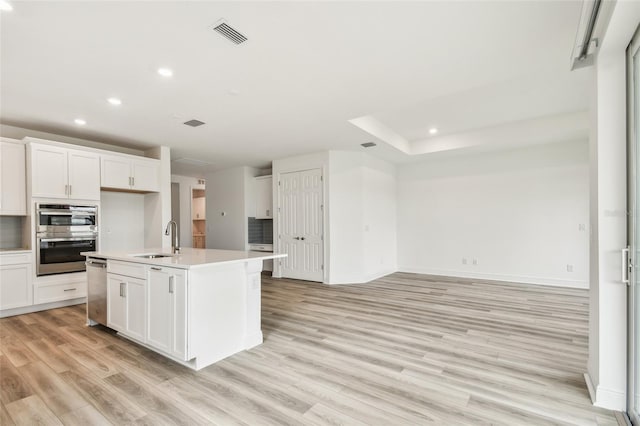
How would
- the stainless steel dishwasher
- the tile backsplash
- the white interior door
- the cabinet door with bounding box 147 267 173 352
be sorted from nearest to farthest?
the cabinet door with bounding box 147 267 173 352 → the stainless steel dishwasher → the white interior door → the tile backsplash

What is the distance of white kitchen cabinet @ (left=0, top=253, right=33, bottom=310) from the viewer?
3.92 meters

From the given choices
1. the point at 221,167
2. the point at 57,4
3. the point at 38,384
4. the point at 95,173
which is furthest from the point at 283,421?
the point at 221,167

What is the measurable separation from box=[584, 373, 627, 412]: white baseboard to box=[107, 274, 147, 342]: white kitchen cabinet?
11.5ft

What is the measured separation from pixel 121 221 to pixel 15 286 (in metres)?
1.77

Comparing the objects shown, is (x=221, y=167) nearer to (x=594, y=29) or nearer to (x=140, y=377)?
(x=140, y=377)

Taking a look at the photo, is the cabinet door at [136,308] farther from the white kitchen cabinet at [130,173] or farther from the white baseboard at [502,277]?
the white baseboard at [502,277]

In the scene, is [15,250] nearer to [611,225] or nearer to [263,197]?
[263,197]

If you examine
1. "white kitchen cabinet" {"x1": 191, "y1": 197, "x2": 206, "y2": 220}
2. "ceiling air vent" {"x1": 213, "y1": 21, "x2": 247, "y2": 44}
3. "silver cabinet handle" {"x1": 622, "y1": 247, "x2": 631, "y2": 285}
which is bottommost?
"silver cabinet handle" {"x1": 622, "y1": 247, "x2": 631, "y2": 285}

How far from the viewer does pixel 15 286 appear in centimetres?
401

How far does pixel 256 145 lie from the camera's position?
18.3ft

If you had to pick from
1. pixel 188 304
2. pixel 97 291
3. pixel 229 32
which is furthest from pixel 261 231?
pixel 229 32

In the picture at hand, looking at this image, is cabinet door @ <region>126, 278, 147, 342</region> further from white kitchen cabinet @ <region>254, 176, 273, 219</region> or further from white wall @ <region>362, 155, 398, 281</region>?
white kitchen cabinet @ <region>254, 176, 273, 219</region>

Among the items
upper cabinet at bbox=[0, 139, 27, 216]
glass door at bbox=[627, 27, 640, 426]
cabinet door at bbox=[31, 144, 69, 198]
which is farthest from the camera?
cabinet door at bbox=[31, 144, 69, 198]

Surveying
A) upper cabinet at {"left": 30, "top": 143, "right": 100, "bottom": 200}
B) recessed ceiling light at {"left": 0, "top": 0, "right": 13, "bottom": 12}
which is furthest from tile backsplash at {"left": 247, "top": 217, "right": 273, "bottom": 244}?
recessed ceiling light at {"left": 0, "top": 0, "right": 13, "bottom": 12}
